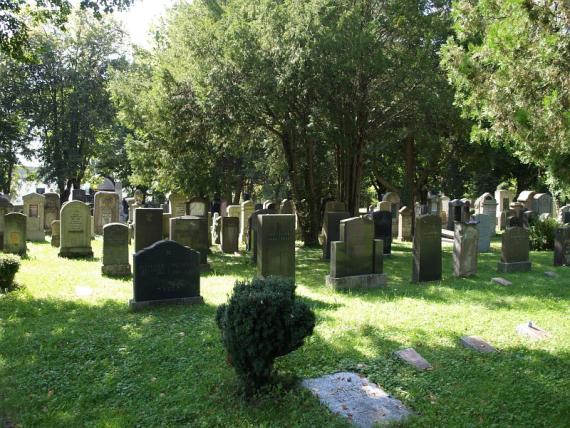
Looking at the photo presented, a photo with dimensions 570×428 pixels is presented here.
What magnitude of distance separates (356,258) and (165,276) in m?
3.90

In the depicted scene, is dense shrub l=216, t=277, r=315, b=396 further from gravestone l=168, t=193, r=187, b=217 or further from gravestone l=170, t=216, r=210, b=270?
gravestone l=168, t=193, r=187, b=217

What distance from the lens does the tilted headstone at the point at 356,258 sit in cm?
998

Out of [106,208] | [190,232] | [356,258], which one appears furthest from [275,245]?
[106,208]

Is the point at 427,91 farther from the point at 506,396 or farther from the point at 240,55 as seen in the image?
the point at 506,396

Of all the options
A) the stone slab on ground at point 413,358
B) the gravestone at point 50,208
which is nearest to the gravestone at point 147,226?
the stone slab on ground at point 413,358

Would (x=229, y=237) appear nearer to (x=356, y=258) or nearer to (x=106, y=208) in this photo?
(x=356, y=258)

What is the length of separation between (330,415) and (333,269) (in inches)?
213

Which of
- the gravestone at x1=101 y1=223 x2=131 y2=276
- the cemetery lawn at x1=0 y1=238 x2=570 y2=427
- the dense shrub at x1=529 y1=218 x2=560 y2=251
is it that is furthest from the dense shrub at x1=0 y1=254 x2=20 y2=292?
the dense shrub at x1=529 y1=218 x2=560 y2=251

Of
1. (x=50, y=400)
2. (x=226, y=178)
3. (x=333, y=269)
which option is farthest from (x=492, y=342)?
(x=226, y=178)

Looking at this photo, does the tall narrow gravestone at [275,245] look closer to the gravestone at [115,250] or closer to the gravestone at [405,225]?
the gravestone at [115,250]

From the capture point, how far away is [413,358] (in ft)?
19.5

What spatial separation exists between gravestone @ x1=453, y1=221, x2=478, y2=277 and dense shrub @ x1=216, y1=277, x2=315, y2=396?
7534 mm

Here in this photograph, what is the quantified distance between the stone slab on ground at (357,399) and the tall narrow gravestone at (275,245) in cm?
436

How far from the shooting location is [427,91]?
1428 cm
